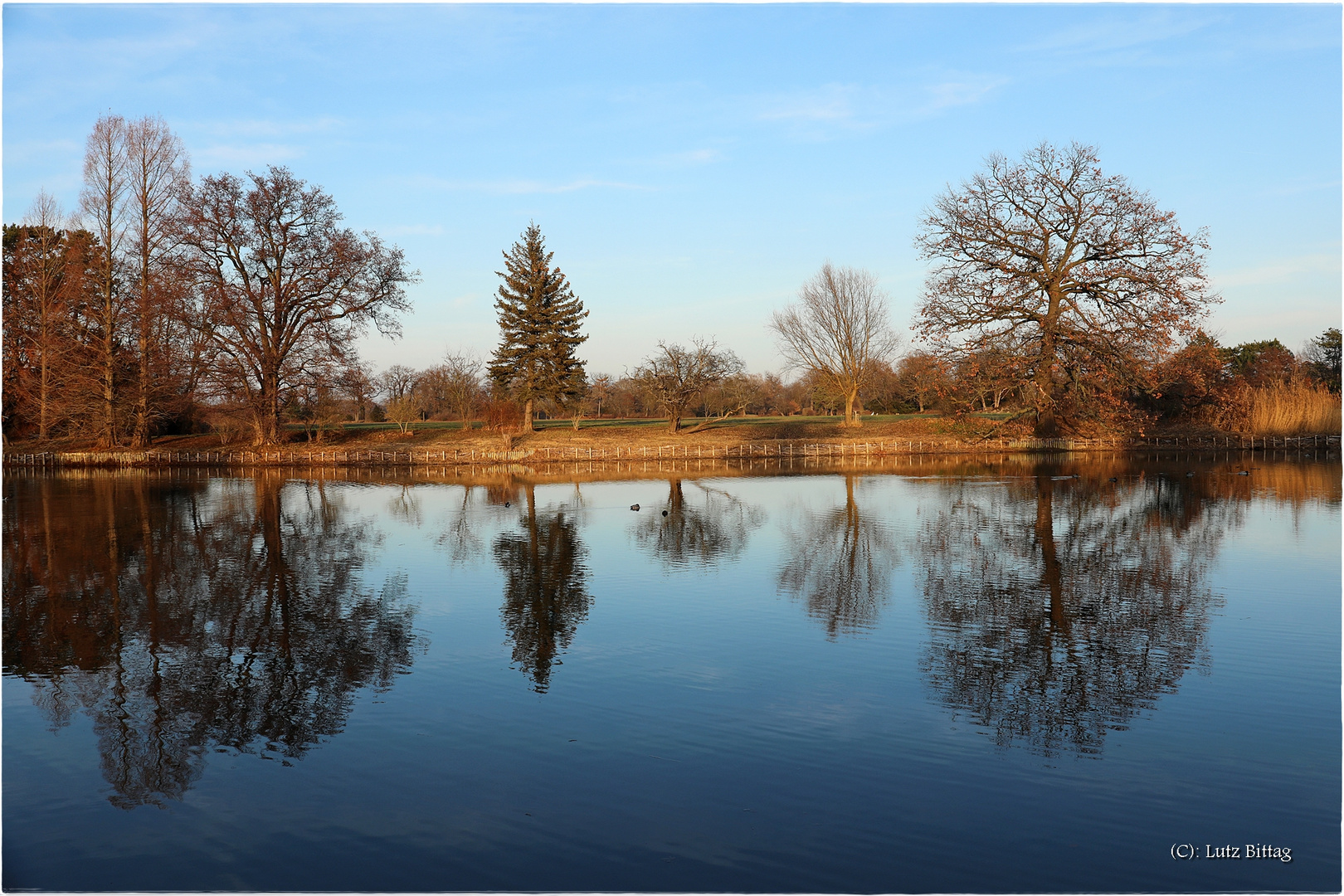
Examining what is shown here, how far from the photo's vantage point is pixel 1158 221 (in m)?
37.0

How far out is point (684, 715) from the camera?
316 inches

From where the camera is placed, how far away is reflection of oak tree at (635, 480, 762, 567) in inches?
643

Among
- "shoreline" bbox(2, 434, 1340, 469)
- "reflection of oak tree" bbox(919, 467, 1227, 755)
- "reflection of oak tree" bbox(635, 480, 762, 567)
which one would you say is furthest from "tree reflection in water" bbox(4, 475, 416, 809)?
"shoreline" bbox(2, 434, 1340, 469)

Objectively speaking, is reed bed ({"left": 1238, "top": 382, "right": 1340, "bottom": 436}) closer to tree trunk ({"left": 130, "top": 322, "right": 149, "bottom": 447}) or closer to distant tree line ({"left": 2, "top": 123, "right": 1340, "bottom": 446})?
distant tree line ({"left": 2, "top": 123, "right": 1340, "bottom": 446})

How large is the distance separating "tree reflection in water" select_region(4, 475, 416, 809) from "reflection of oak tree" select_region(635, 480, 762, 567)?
487 cm

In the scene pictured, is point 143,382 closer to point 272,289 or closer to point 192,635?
point 272,289

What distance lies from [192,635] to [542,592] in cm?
434

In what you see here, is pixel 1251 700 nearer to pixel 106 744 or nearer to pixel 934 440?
pixel 106 744

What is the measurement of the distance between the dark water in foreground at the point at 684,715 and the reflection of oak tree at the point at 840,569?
0.10 metres

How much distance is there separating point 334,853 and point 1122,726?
5.86 m

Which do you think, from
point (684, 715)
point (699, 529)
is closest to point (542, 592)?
point (684, 715)

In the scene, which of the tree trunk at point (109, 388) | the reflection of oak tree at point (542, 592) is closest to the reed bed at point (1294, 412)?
the reflection of oak tree at point (542, 592)

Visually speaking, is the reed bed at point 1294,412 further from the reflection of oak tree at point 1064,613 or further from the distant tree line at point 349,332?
the reflection of oak tree at point 1064,613

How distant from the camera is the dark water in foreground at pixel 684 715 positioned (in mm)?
5719
